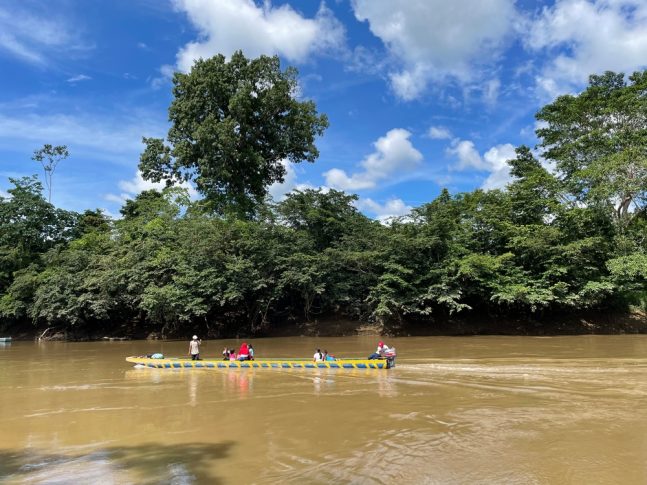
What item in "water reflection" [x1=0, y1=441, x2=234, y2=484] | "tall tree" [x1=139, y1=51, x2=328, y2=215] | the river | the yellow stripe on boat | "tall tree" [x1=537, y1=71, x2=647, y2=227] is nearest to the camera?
"water reflection" [x1=0, y1=441, x2=234, y2=484]

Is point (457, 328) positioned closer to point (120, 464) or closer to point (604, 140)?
→ point (604, 140)

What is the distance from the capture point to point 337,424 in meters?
9.71

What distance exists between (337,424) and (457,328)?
24102 mm

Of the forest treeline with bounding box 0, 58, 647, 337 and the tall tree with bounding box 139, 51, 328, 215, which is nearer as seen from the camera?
the forest treeline with bounding box 0, 58, 647, 337

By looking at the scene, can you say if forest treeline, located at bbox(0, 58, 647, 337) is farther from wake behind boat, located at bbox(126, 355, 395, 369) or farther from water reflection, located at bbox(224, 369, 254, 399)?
water reflection, located at bbox(224, 369, 254, 399)

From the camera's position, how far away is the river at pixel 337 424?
7141 mm

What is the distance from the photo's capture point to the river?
7.14 metres

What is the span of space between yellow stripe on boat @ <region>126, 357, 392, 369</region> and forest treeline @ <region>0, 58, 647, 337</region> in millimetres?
9814

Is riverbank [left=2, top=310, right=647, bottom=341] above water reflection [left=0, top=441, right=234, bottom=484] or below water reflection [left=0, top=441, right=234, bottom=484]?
above

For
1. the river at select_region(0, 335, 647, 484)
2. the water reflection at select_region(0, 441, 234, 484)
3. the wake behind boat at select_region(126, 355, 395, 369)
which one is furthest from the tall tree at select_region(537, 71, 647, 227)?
the water reflection at select_region(0, 441, 234, 484)

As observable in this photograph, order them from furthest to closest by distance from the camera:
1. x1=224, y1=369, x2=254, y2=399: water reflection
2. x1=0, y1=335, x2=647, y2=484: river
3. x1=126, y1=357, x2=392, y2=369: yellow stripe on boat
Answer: x1=126, y1=357, x2=392, y2=369: yellow stripe on boat < x1=224, y1=369, x2=254, y2=399: water reflection < x1=0, y1=335, x2=647, y2=484: river

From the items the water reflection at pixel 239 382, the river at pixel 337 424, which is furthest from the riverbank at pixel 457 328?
the water reflection at pixel 239 382

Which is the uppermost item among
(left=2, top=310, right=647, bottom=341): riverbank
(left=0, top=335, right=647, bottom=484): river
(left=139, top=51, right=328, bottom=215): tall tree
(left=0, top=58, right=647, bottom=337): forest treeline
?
(left=139, top=51, right=328, bottom=215): tall tree

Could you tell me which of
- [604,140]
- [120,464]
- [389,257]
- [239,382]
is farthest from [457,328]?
[120,464]
